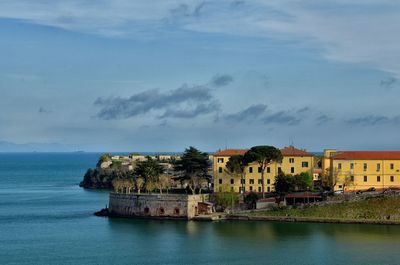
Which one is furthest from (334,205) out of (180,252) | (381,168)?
(180,252)

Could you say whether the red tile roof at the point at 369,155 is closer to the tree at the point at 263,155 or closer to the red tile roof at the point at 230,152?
the tree at the point at 263,155

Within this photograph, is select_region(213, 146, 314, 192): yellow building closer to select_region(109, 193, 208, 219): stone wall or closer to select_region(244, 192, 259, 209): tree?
select_region(244, 192, 259, 209): tree

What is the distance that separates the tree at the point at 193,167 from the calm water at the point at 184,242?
38.3 ft

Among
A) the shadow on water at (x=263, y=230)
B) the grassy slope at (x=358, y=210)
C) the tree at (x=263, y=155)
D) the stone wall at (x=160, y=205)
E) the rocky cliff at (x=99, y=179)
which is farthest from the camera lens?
the rocky cliff at (x=99, y=179)

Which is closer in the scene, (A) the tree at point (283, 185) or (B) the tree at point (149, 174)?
(A) the tree at point (283, 185)

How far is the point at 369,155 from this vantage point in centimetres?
9600

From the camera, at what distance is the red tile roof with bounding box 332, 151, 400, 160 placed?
95.2 meters

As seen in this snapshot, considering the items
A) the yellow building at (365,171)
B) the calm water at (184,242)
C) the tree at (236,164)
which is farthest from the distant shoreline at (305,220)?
the yellow building at (365,171)

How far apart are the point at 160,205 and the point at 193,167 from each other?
9.86 m

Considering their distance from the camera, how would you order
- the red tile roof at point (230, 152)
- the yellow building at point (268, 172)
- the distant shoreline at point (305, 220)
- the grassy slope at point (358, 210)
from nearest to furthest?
the distant shoreline at point (305, 220) → the grassy slope at point (358, 210) → the yellow building at point (268, 172) → the red tile roof at point (230, 152)

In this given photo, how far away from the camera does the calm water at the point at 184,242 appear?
64.9 meters

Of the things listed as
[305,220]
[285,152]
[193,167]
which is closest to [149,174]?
[193,167]

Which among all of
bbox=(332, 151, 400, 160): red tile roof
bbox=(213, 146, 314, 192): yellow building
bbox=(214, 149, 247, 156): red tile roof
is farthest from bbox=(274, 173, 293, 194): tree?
bbox=(214, 149, 247, 156): red tile roof

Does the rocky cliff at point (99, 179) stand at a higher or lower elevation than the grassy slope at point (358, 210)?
higher
